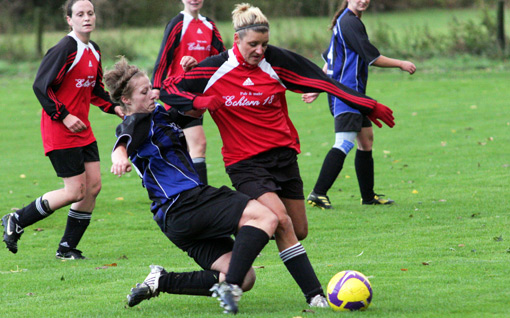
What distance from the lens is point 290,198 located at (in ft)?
18.1

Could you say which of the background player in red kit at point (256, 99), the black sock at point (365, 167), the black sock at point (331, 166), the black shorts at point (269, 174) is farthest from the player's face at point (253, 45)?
the black sock at point (365, 167)

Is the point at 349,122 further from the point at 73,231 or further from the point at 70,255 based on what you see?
the point at 70,255

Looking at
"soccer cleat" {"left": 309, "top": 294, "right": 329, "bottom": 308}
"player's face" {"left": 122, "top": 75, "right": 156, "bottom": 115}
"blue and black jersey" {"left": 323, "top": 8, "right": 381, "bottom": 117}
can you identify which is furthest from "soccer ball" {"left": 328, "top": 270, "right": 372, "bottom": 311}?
"blue and black jersey" {"left": 323, "top": 8, "right": 381, "bottom": 117}

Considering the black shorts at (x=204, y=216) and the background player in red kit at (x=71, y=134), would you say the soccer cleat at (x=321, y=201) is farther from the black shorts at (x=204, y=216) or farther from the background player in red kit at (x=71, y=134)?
the black shorts at (x=204, y=216)

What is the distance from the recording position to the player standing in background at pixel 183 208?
15.6 ft

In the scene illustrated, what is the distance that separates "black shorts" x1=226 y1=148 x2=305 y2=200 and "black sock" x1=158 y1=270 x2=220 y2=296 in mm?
632

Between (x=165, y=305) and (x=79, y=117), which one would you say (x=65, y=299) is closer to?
(x=165, y=305)

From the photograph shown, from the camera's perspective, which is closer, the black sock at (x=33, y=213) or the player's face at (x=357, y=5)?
the black sock at (x=33, y=213)

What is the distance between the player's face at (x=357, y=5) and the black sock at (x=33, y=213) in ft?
13.5

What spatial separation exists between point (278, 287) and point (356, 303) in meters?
1.02

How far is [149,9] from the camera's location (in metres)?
41.9

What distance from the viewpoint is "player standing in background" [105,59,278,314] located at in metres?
4.76

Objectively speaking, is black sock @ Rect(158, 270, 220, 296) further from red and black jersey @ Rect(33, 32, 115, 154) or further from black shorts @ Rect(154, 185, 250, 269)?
red and black jersey @ Rect(33, 32, 115, 154)

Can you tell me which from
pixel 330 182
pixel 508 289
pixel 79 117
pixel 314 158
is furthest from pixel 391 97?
pixel 508 289
